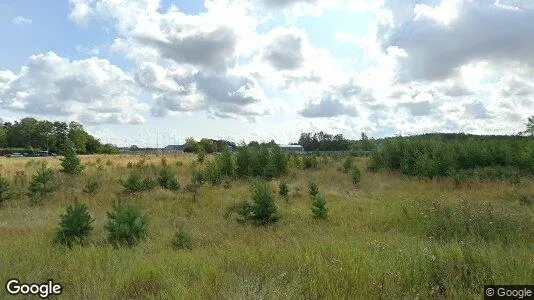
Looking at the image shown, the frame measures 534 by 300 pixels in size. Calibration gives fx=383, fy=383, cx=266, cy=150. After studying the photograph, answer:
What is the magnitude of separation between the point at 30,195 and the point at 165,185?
6178 mm

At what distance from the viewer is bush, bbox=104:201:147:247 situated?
8.65 m

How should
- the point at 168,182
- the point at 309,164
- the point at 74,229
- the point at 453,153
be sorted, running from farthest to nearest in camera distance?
1. the point at 309,164
2. the point at 453,153
3. the point at 168,182
4. the point at 74,229

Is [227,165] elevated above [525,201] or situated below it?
above

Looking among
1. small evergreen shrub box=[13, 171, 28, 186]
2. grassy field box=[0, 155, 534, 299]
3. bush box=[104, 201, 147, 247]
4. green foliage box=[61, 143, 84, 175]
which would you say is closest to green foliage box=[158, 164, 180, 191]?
green foliage box=[61, 143, 84, 175]

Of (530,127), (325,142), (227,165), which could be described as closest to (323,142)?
(325,142)

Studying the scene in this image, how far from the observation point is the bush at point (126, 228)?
865cm

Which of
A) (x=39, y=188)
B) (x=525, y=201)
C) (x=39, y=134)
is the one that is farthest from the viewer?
(x=39, y=134)

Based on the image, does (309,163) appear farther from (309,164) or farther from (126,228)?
(126,228)

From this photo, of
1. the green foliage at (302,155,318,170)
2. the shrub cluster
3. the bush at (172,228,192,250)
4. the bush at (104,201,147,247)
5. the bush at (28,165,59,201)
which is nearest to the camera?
the bush at (172,228,192,250)

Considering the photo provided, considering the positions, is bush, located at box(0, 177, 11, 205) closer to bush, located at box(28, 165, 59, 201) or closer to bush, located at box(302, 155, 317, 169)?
bush, located at box(28, 165, 59, 201)

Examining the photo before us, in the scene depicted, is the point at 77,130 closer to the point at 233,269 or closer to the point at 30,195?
the point at 30,195

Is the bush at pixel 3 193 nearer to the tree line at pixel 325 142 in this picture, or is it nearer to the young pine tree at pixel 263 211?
the young pine tree at pixel 263 211

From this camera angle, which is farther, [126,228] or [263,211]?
[263,211]

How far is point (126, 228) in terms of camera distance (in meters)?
8.72
